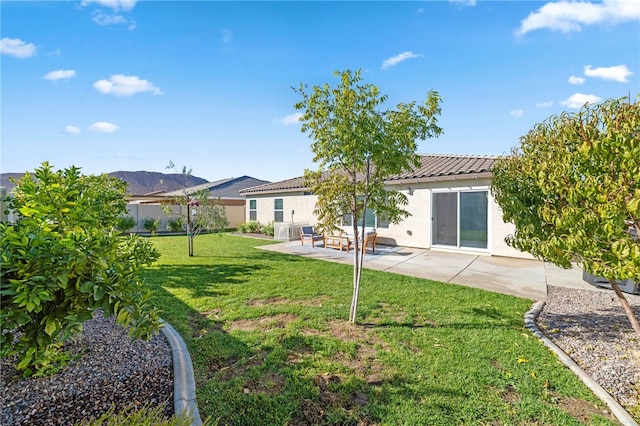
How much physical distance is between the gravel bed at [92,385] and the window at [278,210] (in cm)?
1588

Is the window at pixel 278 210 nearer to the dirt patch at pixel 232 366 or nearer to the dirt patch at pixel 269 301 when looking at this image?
the dirt patch at pixel 269 301

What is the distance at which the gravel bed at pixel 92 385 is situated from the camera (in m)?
2.76

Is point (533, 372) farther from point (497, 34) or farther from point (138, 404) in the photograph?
point (497, 34)

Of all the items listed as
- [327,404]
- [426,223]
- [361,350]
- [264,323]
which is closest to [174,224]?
[426,223]

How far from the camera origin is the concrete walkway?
752 centimetres

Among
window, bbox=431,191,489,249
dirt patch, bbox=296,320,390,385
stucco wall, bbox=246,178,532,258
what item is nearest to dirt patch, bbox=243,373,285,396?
dirt patch, bbox=296,320,390,385

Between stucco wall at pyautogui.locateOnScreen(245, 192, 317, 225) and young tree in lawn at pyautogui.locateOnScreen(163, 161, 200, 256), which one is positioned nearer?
young tree in lawn at pyautogui.locateOnScreen(163, 161, 200, 256)

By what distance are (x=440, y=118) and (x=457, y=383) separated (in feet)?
12.3

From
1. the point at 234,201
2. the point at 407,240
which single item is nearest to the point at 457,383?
the point at 407,240

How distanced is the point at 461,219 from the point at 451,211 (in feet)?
1.67

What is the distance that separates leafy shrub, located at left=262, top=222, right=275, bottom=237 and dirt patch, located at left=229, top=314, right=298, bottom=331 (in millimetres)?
14000

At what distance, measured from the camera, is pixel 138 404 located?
2924 millimetres

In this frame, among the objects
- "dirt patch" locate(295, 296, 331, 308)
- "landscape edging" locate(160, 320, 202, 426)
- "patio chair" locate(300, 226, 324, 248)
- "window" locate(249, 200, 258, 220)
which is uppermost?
"window" locate(249, 200, 258, 220)

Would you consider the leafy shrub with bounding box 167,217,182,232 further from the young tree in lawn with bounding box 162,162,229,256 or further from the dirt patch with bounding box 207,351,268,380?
the dirt patch with bounding box 207,351,268,380
